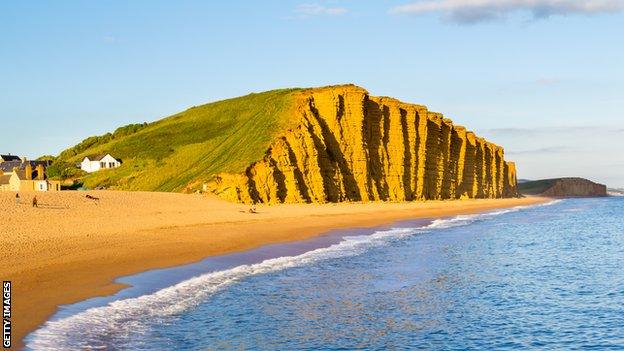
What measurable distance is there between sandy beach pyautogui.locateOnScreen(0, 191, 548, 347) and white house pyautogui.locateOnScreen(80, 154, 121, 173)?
189 feet

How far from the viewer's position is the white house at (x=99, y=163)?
116 meters

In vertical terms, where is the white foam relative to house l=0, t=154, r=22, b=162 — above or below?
below

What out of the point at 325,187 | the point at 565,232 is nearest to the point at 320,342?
the point at 565,232

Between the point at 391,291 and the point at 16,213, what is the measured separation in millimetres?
A: 23772

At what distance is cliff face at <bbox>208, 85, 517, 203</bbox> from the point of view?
71750 mm

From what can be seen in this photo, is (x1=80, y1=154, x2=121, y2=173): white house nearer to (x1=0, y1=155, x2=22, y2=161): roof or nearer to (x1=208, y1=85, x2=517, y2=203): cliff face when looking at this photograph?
(x1=0, y1=155, x2=22, y2=161): roof

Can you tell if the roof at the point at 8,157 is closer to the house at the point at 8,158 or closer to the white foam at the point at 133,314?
the house at the point at 8,158

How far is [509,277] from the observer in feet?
88.5

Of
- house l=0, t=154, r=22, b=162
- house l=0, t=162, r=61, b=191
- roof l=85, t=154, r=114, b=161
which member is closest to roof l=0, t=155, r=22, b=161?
house l=0, t=154, r=22, b=162

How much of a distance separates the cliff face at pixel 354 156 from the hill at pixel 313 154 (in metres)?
0.14

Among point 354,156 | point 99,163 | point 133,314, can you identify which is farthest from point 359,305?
point 99,163

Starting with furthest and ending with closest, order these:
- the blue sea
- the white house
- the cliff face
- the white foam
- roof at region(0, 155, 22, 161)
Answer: roof at region(0, 155, 22, 161) < the white house < the cliff face < the blue sea < the white foam

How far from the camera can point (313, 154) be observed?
78062 millimetres

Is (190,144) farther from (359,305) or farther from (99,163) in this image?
(359,305)
